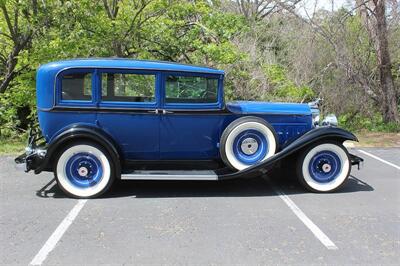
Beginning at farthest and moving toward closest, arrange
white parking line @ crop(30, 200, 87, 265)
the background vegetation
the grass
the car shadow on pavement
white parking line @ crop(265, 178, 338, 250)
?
the background vegetation
the grass
the car shadow on pavement
white parking line @ crop(265, 178, 338, 250)
white parking line @ crop(30, 200, 87, 265)

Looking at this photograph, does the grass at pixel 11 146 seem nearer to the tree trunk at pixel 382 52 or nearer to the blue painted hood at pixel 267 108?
the blue painted hood at pixel 267 108

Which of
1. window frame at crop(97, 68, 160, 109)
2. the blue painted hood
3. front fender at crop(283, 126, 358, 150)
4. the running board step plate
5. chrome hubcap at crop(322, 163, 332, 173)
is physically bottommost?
the running board step plate

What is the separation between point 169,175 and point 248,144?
1.10 metres

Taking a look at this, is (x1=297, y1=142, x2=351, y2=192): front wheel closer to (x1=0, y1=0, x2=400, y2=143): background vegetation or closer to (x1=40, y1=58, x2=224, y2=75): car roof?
(x1=40, y1=58, x2=224, y2=75): car roof

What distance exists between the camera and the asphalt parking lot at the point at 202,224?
172 inches

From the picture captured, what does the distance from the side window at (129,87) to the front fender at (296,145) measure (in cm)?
145

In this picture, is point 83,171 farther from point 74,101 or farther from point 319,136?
point 319,136

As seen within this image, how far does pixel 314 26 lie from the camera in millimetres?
13727

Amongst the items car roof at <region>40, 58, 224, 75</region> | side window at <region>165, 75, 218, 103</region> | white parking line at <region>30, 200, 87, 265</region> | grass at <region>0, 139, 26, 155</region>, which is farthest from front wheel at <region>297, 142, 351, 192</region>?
grass at <region>0, 139, 26, 155</region>

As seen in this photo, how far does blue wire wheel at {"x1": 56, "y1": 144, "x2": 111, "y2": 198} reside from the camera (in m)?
6.20

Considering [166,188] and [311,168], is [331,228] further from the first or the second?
[166,188]

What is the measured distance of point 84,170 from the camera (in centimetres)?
623

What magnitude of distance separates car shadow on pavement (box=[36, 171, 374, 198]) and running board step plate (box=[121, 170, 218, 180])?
0.30 metres

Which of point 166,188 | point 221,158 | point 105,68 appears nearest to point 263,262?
point 221,158
